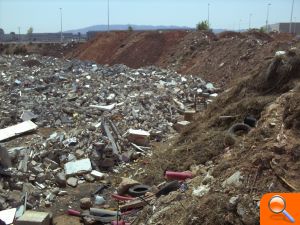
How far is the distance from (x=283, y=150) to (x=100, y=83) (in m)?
12.3

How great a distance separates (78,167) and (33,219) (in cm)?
241

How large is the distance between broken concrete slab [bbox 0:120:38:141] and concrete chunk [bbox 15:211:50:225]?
4497 mm

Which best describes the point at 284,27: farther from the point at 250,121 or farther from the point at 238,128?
the point at 238,128

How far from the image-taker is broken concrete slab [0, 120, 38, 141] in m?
10.4

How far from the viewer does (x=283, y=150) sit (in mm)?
4852

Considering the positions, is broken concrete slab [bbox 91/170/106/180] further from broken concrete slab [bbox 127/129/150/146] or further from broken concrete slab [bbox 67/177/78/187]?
broken concrete slab [bbox 127/129/150/146]

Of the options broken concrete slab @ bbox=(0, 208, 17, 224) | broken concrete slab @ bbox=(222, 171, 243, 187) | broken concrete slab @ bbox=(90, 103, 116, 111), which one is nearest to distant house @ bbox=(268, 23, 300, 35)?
broken concrete slab @ bbox=(90, 103, 116, 111)

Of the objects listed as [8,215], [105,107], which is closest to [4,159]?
[8,215]

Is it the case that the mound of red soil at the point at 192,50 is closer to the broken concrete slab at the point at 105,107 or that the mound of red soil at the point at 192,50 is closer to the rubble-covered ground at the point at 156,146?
the rubble-covered ground at the point at 156,146

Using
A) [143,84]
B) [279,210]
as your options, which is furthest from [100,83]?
[279,210]

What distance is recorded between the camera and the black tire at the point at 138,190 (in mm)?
6804

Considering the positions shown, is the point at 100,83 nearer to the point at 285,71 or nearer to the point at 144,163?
the point at 144,163

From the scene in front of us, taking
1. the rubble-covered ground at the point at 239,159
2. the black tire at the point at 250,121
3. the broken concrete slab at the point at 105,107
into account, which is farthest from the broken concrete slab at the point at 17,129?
the black tire at the point at 250,121

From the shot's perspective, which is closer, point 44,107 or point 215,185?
point 215,185
